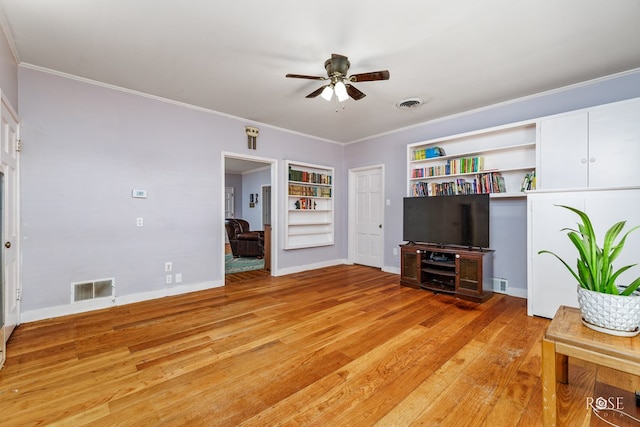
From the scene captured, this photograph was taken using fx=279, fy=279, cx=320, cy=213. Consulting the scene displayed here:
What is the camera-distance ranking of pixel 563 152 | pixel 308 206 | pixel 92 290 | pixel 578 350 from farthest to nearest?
pixel 308 206, pixel 92 290, pixel 563 152, pixel 578 350

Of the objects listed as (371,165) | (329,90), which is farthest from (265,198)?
(329,90)

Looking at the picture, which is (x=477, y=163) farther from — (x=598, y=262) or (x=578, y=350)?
(x=578, y=350)

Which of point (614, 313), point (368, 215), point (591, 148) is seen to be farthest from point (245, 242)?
point (614, 313)

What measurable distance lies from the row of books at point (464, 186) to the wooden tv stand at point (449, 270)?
818 mm

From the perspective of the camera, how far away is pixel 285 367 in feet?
6.85

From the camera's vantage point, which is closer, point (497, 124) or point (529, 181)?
point (529, 181)

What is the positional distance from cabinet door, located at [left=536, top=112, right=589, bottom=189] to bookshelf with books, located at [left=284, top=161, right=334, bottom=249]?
138 inches

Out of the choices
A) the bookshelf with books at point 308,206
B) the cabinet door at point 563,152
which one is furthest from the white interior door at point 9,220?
the cabinet door at point 563,152

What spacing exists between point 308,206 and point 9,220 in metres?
3.99

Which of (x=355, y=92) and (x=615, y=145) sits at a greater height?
(x=355, y=92)

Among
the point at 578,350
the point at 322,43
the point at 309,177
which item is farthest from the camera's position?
the point at 309,177

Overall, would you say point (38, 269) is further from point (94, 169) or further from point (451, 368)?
point (451, 368)

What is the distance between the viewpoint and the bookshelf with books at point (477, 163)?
3680mm

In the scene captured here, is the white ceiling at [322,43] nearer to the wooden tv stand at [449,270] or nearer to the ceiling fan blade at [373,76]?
the ceiling fan blade at [373,76]
